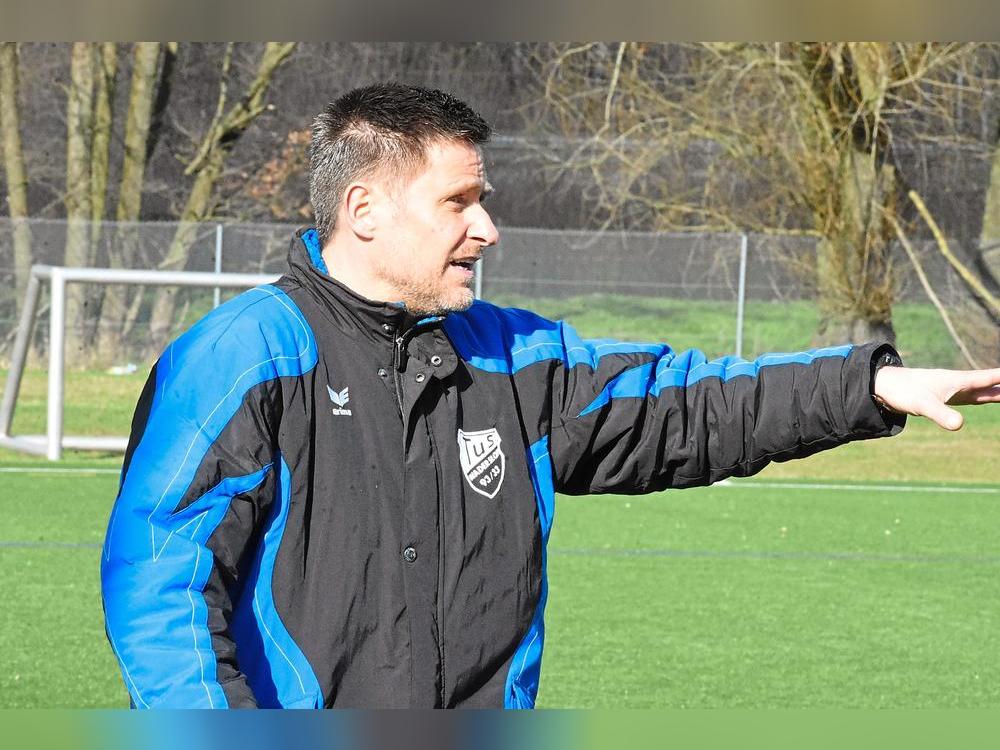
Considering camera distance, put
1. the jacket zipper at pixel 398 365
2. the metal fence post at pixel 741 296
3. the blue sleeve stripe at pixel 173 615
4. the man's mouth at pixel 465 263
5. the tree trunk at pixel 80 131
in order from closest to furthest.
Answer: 1. the blue sleeve stripe at pixel 173 615
2. the jacket zipper at pixel 398 365
3. the man's mouth at pixel 465 263
4. the metal fence post at pixel 741 296
5. the tree trunk at pixel 80 131

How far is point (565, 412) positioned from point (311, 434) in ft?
1.75

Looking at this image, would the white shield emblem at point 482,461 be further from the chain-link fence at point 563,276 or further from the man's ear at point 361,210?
the chain-link fence at point 563,276

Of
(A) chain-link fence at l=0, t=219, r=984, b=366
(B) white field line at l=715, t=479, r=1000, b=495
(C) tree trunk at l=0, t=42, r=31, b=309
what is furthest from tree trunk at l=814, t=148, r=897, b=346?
(C) tree trunk at l=0, t=42, r=31, b=309

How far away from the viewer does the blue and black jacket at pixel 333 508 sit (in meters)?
1.99

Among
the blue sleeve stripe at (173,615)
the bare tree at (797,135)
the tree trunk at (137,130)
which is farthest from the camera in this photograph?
the tree trunk at (137,130)

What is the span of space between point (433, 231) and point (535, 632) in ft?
2.06

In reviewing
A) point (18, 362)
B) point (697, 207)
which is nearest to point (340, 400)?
point (18, 362)

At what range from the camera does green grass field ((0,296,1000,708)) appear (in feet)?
19.5

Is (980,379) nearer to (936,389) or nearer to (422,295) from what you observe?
(936,389)

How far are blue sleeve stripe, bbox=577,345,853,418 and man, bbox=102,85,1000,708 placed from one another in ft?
0.05

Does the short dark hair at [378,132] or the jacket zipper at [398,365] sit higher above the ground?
the short dark hair at [378,132]

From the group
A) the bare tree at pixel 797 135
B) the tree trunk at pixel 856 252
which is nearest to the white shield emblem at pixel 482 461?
the bare tree at pixel 797 135
